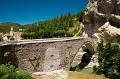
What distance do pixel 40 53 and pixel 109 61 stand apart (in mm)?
10685

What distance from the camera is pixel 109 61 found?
41.5 metres

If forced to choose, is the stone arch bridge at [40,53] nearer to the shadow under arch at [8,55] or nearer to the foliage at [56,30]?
the shadow under arch at [8,55]

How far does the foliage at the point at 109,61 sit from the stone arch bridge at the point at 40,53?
17.9ft

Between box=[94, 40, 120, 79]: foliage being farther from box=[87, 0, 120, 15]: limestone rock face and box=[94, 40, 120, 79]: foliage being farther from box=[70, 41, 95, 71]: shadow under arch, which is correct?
box=[70, 41, 95, 71]: shadow under arch

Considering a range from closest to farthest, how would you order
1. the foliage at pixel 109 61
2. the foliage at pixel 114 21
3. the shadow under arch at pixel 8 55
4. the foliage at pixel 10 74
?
the foliage at pixel 10 74, the shadow under arch at pixel 8 55, the foliage at pixel 109 61, the foliage at pixel 114 21

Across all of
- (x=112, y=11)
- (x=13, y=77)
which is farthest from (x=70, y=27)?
(x=13, y=77)

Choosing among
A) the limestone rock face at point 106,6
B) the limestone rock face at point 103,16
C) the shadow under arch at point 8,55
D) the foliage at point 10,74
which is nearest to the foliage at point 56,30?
the limestone rock face at point 103,16

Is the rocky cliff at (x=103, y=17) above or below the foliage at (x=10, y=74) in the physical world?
above

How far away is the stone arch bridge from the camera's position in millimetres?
36031

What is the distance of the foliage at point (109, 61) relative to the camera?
134ft

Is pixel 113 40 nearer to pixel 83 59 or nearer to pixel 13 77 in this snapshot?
pixel 83 59

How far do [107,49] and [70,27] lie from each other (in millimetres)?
68077

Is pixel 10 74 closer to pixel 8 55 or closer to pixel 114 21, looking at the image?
pixel 8 55

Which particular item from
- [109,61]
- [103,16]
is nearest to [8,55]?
[109,61]
